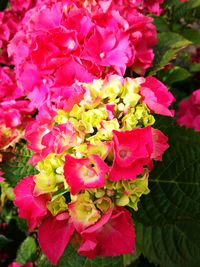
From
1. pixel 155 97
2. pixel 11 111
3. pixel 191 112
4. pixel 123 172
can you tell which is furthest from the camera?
pixel 191 112

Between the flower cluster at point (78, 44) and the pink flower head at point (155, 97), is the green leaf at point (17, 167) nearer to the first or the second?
the flower cluster at point (78, 44)

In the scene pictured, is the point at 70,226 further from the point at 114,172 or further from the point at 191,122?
the point at 191,122

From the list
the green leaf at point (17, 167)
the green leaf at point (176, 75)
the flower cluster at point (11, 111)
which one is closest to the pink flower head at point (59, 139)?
the green leaf at point (17, 167)

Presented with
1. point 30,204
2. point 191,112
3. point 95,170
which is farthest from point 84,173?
point 191,112

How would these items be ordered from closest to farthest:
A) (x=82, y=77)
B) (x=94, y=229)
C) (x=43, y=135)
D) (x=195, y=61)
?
(x=94, y=229)
(x=43, y=135)
(x=82, y=77)
(x=195, y=61)

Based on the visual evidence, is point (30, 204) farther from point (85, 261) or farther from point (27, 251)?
point (27, 251)

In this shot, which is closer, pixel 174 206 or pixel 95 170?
pixel 95 170

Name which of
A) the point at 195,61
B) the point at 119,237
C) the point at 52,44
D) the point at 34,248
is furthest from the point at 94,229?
the point at 195,61
